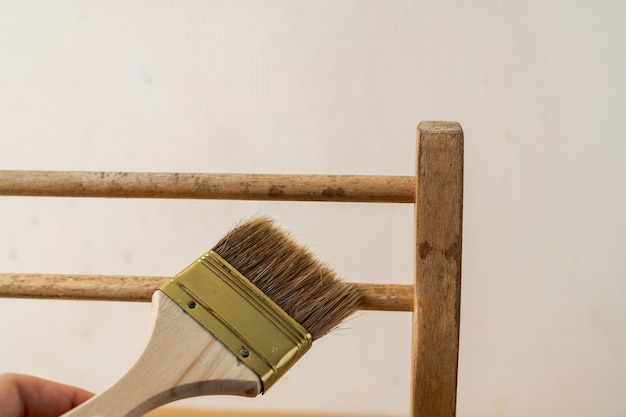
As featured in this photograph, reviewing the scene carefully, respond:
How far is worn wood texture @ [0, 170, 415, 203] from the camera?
43 cm

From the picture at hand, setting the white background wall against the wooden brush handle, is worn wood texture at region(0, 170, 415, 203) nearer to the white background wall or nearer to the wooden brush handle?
the wooden brush handle

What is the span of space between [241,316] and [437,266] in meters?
0.12

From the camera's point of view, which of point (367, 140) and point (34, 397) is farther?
point (367, 140)

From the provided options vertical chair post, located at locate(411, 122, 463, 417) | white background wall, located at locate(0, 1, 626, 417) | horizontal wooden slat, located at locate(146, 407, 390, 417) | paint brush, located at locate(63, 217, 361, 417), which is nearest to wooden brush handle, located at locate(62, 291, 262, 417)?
paint brush, located at locate(63, 217, 361, 417)

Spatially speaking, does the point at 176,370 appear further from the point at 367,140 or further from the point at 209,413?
the point at 209,413

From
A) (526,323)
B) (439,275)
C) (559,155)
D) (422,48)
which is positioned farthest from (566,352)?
(439,275)

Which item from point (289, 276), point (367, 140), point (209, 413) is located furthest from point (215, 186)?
point (209, 413)

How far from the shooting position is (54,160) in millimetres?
838

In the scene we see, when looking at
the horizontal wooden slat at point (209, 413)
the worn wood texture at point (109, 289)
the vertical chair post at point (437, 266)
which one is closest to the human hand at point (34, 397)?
the worn wood texture at point (109, 289)

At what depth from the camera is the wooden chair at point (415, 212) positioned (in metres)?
0.40

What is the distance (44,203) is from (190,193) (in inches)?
19.9

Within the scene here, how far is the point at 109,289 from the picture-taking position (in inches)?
17.7

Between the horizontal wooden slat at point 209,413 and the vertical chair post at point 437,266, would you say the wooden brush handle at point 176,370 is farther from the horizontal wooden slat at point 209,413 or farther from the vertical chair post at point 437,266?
the horizontal wooden slat at point 209,413

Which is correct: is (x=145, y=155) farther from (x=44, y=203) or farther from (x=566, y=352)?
(x=566, y=352)
